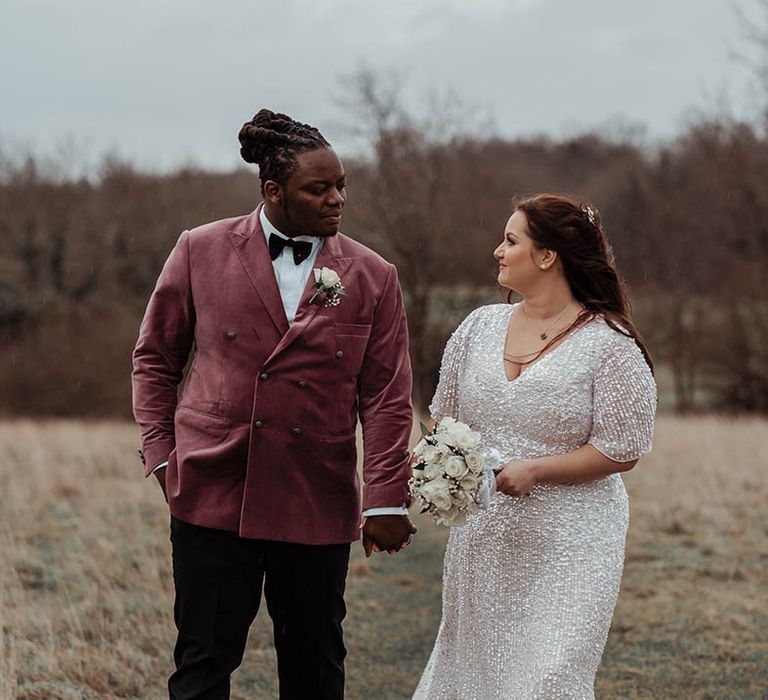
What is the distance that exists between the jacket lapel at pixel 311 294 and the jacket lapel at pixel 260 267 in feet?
0.15

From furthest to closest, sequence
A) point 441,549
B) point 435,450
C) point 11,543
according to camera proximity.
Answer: point 441,549 → point 11,543 → point 435,450

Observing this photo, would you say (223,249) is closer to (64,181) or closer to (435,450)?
(435,450)

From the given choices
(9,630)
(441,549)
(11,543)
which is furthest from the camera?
(441,549)

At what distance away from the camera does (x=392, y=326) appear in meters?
3.83

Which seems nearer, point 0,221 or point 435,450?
point 435,450

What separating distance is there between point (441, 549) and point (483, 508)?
6.19 metres

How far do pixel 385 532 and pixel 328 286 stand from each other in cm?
79

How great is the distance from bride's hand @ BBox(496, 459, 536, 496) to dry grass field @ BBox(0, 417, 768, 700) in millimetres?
2267

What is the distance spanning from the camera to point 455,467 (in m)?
3.61

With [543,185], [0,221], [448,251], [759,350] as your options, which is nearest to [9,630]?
[448,251]

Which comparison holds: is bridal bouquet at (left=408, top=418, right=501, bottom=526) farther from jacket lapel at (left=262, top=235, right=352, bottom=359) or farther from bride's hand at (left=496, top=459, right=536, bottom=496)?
jacket lapel at (left=262, top=235, right=352, bottom=359)

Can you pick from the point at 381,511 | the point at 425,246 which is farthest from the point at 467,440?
the point at 425,246

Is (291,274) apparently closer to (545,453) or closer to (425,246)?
(545,453)

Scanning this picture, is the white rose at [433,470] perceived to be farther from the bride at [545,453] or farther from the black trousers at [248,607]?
the black trousers at [248,607]
